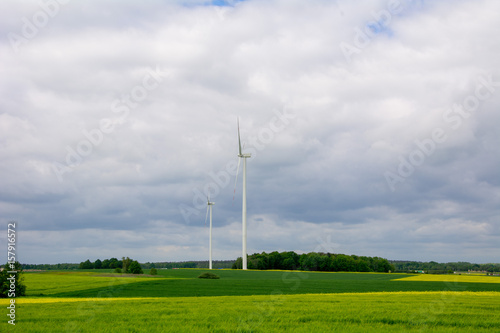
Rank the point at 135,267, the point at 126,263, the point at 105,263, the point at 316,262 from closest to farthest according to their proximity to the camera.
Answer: the point at 135,267, the point at 126,263, the point at 316,262, the point at 105,263

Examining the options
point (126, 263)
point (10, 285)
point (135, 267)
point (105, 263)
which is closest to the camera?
point (10, 285)

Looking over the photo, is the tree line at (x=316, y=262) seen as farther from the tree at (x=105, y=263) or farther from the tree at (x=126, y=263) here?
the tree at (x=126, y=263)

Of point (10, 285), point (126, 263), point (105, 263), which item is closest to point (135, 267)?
point (126, 263)

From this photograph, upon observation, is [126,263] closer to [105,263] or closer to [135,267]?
[135,267]

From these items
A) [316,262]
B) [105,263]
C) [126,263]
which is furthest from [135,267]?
[316,262]

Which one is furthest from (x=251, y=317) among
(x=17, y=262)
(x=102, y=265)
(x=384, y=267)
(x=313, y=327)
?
(x=102, y=265)

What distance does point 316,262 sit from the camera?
154500 millimetres

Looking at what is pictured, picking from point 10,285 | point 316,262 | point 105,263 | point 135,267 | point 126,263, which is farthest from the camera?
point 105,263

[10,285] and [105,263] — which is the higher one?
[10,285]

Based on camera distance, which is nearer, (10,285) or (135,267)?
(10,285)

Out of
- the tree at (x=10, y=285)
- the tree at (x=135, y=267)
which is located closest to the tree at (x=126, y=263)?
the tree at (x=135, y=267)

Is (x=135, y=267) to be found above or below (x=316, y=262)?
above

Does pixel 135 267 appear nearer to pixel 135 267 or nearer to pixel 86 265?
pixel 135 267

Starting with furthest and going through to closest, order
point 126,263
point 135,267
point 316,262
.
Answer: point 316,262 < point 126,263 < point 135,267
